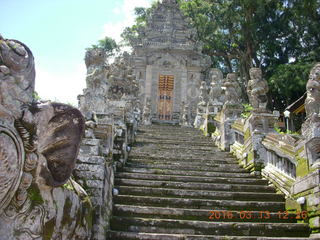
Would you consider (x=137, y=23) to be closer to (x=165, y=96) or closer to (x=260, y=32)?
(x=165, y=96)

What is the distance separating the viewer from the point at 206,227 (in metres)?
5.88

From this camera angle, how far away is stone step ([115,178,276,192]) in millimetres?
7297

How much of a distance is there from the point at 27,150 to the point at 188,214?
3854 millimetres

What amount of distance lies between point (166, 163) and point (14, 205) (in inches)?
241

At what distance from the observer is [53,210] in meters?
3.42

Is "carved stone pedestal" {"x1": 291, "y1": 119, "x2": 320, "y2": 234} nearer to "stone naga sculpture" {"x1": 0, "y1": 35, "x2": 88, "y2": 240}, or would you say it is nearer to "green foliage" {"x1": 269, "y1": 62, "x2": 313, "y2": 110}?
"stone naga sculpture" {"x1": 0, "y1": 35, "x2": 88, "y2": 240}

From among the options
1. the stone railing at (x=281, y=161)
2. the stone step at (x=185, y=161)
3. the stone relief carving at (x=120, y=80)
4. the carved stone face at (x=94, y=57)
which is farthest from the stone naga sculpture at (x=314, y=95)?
the stone relief carving at (x=120, y=80)

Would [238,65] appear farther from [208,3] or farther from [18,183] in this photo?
[18,183]

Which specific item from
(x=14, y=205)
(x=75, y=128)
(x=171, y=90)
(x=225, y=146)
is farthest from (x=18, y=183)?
(x=171, y=90)

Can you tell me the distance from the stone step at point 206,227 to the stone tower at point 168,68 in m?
19.0

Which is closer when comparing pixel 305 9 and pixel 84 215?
pixel 84 215

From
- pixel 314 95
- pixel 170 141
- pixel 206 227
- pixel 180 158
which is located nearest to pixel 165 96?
pixel 170 141

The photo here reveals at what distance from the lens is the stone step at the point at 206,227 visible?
18.9 ft

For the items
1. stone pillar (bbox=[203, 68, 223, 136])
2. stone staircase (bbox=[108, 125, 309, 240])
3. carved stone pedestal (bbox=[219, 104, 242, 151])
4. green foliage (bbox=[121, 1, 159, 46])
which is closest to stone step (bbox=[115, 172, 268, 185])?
stone staircase (bbox=[108, 125, 309, 240])
